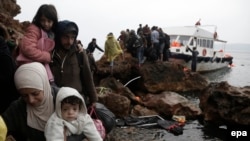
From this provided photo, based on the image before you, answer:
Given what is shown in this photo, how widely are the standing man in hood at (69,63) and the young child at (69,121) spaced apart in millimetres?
792

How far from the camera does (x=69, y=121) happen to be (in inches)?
92.4

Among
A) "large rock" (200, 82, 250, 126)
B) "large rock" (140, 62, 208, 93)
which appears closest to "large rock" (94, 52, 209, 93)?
"large rock" (140, 62, 208, 93)

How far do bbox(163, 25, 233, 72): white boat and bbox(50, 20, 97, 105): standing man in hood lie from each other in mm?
18662

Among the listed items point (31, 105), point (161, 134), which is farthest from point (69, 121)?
point (161, 134)

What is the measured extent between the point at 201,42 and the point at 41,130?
74.3 feet

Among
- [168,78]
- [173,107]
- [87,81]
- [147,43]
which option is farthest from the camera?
[147,43]

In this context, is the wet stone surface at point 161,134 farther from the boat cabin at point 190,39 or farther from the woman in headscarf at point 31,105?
the boat cabin at point 190,39

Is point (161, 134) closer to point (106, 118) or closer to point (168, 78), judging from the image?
point (106, 118)

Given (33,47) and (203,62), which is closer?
(33,47)

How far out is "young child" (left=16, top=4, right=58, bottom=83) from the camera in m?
3.04

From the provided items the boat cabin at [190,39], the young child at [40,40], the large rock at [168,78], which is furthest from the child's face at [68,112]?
the boat cabin at [190,39]

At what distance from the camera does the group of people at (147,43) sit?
14805 mm

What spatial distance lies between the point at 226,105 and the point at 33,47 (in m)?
7.10

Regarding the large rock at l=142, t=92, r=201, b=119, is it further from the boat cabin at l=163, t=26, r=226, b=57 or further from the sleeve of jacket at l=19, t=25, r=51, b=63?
the boat cabin at l=163, t=26, r=226, b=57
